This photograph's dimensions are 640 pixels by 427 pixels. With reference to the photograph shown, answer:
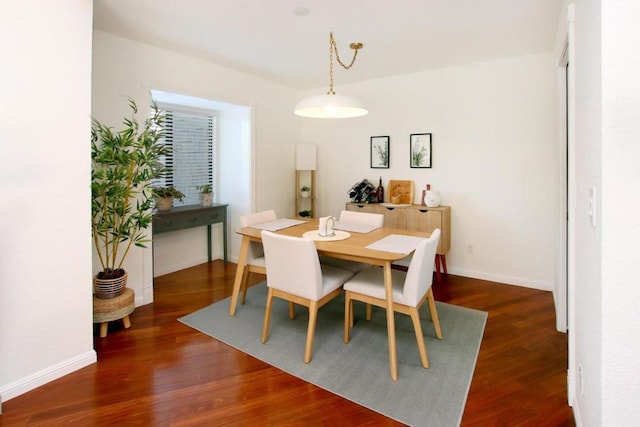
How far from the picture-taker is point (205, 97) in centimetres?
383

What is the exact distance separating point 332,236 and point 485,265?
221 cm

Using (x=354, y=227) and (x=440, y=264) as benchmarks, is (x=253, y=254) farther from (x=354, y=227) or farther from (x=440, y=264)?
(x=440, y=264)

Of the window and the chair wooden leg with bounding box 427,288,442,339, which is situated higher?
the window

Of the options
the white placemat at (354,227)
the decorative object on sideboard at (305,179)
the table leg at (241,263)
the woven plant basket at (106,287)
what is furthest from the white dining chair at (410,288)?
the decorative object on sideboard at (305,179)

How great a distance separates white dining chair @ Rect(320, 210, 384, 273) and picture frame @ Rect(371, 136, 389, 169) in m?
1.39

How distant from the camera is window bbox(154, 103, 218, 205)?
4.41 meters

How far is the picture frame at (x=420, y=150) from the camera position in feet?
13.7

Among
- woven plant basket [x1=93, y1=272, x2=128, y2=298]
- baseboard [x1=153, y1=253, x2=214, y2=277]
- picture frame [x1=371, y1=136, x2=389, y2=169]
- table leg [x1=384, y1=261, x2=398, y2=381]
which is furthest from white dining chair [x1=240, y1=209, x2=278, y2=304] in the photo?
picture frame [x1=371, y1=136, x2=389, y2=169]

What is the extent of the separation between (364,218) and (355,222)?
0.31 ft

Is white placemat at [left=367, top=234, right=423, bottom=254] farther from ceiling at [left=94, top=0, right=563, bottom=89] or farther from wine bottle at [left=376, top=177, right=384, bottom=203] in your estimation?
wine bottle at [left=376, top=177, right=384, bottom=203]

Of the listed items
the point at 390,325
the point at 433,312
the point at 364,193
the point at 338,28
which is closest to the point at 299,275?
the point at 390,325

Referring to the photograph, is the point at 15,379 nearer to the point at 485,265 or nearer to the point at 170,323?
the point at 170,323

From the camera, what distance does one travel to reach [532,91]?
3.52 m

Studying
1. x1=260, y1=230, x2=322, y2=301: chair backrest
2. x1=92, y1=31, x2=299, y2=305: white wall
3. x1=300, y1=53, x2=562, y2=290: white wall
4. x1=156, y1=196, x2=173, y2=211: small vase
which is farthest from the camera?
x1=156, y1=196, x2=173, y2=211: small vase
